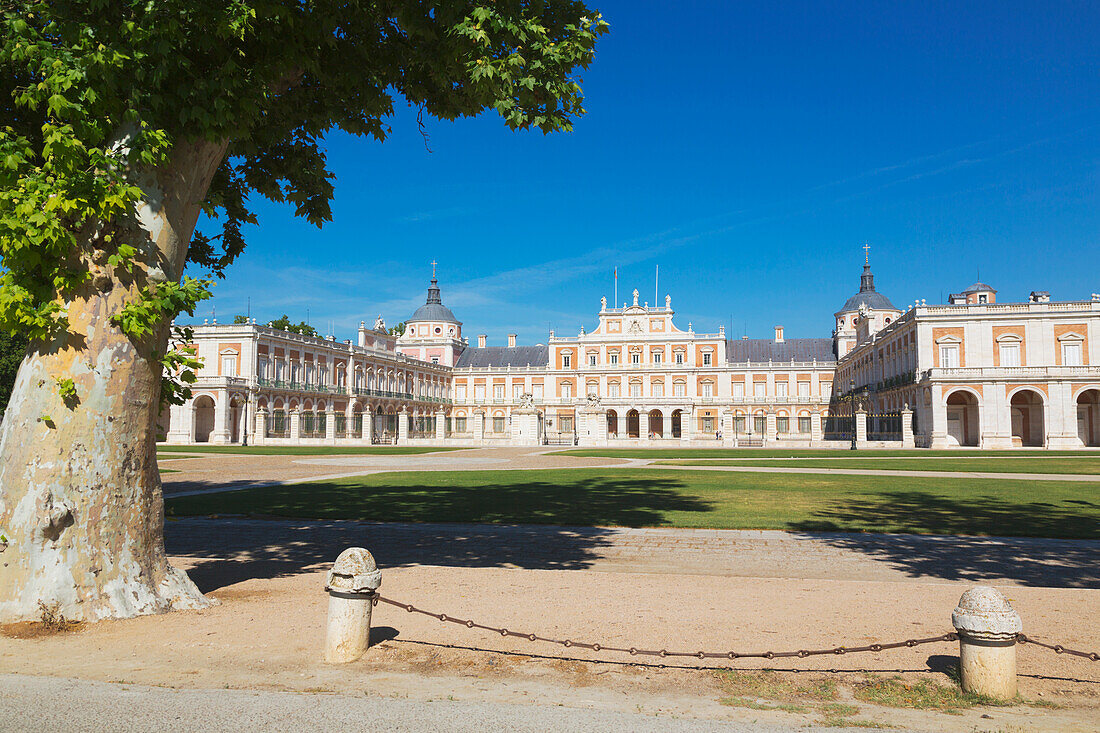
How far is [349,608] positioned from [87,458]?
235 centimetres

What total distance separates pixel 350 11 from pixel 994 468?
71.2 feet

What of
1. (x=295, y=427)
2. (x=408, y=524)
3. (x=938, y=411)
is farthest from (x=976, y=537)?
(x=295, y=427)

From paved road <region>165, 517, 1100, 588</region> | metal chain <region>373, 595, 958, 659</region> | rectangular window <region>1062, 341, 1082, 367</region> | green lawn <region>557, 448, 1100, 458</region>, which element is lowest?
green lawn <region>557, 448, 1100, 458</region>

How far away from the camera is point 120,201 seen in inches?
196

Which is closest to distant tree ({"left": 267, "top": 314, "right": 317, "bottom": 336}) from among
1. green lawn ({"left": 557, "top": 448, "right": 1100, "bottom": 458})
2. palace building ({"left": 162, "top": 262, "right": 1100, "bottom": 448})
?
palace building ({"left": 162, "top": 262, "right": 1100, "bottom": 448})

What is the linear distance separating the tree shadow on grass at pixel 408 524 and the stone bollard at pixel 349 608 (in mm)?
2488

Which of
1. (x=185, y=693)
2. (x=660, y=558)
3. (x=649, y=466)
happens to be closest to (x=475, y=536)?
(x=660, y=558)

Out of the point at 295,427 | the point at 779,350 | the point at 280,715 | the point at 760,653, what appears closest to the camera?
the point at 280,715

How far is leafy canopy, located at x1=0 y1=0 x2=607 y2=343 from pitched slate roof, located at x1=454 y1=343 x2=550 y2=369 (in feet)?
234

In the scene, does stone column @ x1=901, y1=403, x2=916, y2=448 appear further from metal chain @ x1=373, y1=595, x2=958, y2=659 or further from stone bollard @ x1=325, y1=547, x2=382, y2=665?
stone bollard @ x1=325, y1=547, x2=382, y2=665

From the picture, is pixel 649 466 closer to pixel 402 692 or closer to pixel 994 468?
pixel 994 468

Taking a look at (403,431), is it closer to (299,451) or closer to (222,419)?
(222,419)

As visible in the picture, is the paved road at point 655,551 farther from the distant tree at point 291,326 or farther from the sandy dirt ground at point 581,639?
the distant tree at point 291,326

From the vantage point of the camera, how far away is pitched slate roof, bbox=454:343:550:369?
259ft
